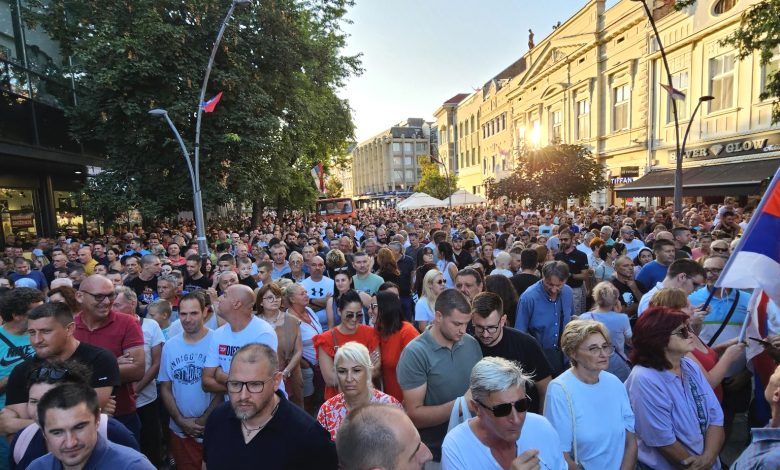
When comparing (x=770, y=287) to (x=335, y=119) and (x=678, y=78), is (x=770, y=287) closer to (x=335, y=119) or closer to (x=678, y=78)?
(x=678, y=78)

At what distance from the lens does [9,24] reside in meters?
14.5

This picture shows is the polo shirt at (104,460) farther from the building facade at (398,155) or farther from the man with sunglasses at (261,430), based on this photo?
the building facade at (398,155)

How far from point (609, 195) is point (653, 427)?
27.7 m

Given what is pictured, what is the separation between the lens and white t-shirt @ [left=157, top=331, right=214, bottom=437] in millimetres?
3715

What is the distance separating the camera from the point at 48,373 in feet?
7.67

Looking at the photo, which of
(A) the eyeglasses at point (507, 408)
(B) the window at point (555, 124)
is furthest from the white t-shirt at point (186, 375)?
(B) the window at point (555, 124)

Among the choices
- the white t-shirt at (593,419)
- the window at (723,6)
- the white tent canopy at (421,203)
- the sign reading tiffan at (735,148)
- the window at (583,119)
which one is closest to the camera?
the white t-shirt at (593,419)

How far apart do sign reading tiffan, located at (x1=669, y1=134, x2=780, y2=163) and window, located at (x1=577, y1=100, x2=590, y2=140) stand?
981cm

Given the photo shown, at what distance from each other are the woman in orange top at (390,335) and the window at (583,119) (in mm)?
30143

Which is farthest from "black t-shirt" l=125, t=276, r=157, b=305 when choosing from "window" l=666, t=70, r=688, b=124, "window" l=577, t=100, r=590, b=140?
"window" l=577, t=100, r=590, b=140

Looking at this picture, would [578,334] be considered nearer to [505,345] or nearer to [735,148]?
[505,345]

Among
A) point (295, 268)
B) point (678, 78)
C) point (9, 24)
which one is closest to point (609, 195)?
point (678, 78)

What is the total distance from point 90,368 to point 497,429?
8.23 ft

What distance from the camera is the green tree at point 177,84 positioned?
583 inches
